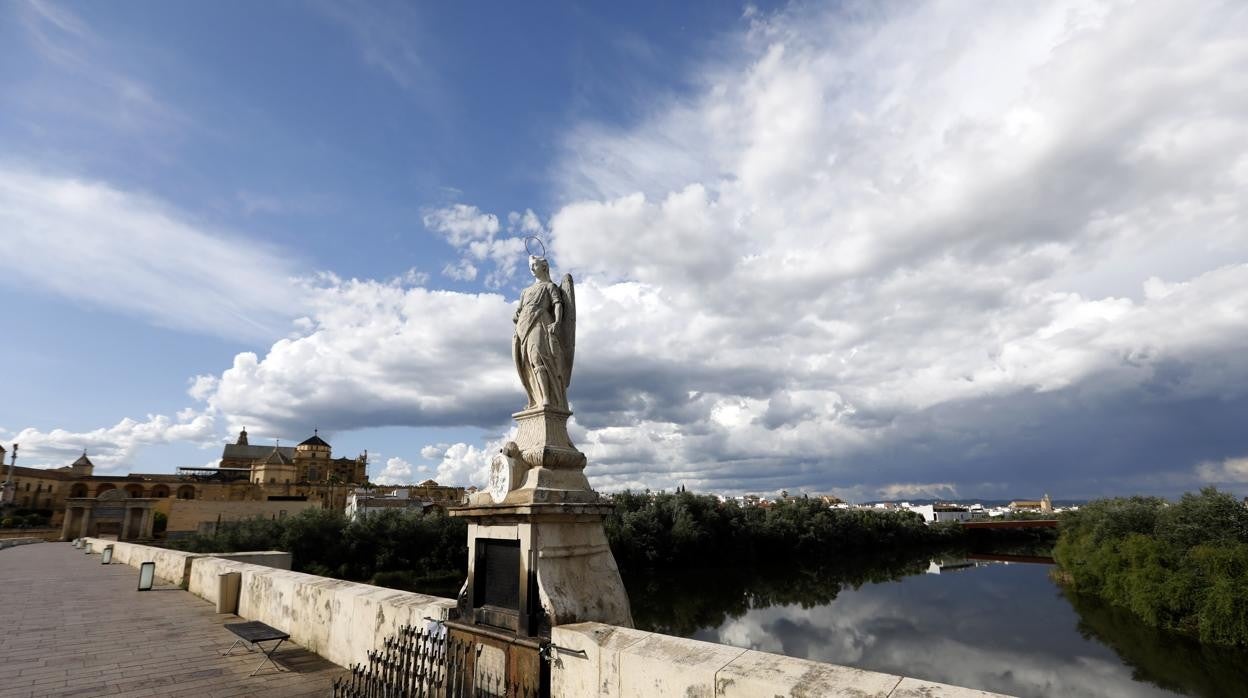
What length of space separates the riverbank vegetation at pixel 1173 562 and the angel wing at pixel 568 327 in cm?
2685

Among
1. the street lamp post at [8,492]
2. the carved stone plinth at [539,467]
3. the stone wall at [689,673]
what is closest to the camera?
the stone wall at [689,673]

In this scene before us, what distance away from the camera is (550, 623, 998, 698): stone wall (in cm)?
295

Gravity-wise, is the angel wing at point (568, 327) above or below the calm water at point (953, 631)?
above

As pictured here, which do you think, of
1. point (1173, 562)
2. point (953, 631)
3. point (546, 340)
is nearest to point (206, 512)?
point (953, 631)

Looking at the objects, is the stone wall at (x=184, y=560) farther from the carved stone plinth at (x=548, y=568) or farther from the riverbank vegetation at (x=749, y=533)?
the riverbank vegetation at (x=749, y=533)

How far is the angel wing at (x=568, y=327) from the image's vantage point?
558cm

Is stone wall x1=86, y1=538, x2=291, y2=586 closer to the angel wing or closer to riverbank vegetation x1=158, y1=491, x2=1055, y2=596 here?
the angel wing

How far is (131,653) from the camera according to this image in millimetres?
6840

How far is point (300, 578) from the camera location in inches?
308

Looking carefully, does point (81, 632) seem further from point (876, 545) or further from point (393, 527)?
point (876, 545)

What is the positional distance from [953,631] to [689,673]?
27768mm

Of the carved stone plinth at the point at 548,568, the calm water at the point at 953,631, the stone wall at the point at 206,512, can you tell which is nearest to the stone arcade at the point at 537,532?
the carved stone plinth at the point at 548,568

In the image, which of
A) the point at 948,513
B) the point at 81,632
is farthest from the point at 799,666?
the point at 948,513

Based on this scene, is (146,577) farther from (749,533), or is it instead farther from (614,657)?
(749,533)
